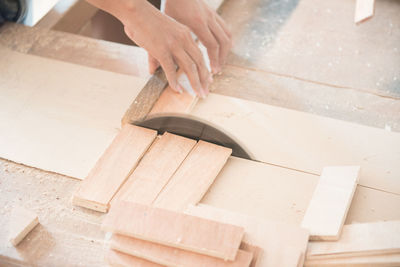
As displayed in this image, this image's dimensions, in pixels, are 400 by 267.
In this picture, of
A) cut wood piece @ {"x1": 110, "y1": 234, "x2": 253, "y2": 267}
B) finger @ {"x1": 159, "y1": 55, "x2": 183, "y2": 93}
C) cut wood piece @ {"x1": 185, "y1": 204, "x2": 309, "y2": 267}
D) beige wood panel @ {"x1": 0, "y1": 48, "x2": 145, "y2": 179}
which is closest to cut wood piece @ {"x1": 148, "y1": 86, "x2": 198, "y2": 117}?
finger @ {"x1": 159, "y1": 55, "x2": 183, "y2": 93}

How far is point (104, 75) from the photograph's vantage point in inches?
85.4

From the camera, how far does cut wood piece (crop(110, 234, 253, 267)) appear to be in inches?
52.6

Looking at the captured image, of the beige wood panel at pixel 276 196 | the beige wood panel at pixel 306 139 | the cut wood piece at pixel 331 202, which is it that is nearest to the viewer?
the cut wood piece at pixel 331 202

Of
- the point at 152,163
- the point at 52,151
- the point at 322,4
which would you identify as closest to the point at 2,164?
the point at 52,151

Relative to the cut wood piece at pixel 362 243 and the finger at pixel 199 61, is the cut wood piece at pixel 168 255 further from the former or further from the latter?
the finger at pixel 199 61

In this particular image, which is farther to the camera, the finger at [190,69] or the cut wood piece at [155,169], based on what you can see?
the finger at [190,69]

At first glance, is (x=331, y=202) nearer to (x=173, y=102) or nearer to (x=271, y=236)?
(x=271, y=236)

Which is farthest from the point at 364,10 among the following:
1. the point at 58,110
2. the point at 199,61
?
the point at 58,110

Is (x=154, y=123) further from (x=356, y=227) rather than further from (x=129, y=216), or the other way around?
(x=356, y=227)

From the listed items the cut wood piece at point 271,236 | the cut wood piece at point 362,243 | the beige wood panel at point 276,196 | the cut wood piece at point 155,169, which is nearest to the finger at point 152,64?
the cut wood piece at point 155,169

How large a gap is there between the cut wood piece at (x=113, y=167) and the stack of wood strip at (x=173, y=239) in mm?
209

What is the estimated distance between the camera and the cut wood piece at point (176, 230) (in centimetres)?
134

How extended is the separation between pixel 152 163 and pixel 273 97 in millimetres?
638

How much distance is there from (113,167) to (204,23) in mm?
737
